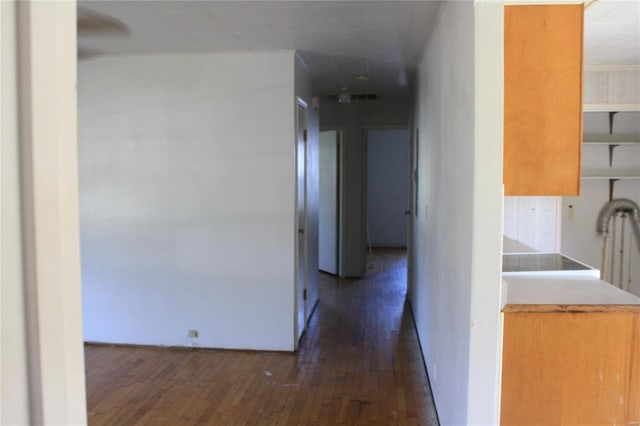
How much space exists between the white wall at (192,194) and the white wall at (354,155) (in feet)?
9.61

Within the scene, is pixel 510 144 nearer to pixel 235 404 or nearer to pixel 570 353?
pixel 570 353

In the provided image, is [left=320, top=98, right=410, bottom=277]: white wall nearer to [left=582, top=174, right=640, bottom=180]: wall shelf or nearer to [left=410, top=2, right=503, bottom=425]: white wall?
[left=582, top=174, right=640, bottom=180]: wall shelf

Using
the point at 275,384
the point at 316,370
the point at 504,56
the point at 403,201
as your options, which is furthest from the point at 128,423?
the point at 403,201

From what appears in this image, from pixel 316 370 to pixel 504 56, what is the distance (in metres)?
2.61

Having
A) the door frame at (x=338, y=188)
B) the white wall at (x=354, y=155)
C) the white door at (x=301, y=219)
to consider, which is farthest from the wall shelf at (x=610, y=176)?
the door frame at (x=338, y=188)

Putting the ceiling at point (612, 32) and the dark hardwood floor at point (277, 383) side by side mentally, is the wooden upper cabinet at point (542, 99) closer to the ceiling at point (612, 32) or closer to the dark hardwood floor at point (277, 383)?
the ceiling at point (612, 32)

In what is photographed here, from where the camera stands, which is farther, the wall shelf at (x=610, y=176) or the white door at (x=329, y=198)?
the white door at (x=329, y=198)

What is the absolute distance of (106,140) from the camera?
13.3 ft

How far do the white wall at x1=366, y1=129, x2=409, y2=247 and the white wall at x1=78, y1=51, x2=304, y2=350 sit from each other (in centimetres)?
575

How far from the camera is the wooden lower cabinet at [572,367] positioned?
1.80 m

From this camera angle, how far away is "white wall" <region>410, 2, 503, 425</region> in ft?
5.71

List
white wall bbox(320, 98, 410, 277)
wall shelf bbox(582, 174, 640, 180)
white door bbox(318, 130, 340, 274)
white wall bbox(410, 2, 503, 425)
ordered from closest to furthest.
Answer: white wall bbox(410, 2, 503, 425) < wall shelf bbox(582, 174, 640, 180) < white wall bbox(320, 98, 410, 277) < white door bbox(318, 130, 340, 274)

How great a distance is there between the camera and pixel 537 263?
9.28 ft

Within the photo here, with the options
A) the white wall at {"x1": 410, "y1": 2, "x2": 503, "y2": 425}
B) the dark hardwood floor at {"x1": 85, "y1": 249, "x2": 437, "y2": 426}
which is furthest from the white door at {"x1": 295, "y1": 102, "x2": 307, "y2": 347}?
the white wall at {"x1": 410, "y1": 2, "x2": 503, "y2": 425}
